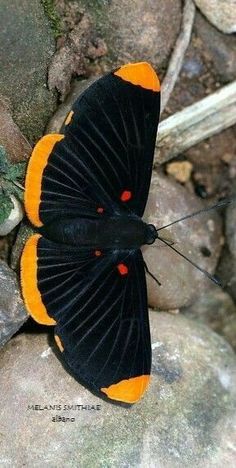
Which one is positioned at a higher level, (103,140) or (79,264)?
(103,140)

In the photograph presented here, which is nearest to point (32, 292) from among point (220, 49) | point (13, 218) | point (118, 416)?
point (13, 218)

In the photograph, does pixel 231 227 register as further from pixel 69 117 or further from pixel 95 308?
pixel 69 117

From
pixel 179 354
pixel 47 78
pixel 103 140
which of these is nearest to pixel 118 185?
pixel 103 140

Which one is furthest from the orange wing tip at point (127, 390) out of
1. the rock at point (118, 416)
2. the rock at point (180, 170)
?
the rock at point (180, 170)

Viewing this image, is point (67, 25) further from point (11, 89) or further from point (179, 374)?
point (179, 374)

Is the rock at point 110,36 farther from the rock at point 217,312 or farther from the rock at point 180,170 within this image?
the rock at point 217,312
